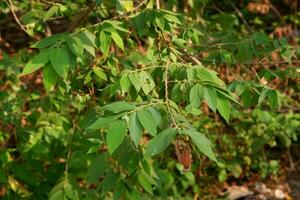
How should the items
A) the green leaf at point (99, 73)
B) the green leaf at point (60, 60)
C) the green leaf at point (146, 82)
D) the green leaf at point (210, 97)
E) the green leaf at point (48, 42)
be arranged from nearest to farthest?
the green leaf at point (210, 97)
the green leaf at point (60, 60)
the green leaf at point (48, 42)
the green leaf at point (146, 82)
the green leaf at point (99, 73)

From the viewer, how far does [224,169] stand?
502cm

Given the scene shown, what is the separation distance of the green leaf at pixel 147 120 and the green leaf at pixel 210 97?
223mm

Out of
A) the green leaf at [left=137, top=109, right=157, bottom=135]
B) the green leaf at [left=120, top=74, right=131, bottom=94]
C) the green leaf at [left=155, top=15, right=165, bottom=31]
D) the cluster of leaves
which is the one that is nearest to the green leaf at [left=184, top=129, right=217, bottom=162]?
the cluster of leaves

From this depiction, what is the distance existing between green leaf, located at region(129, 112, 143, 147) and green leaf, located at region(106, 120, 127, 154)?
0.02 metres

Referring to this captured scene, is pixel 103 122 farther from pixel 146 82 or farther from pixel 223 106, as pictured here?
pixel 146 82

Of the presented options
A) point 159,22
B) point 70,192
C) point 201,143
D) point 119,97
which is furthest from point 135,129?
point 119,97

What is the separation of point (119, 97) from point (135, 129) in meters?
1.23

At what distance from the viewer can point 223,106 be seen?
5.89 ft

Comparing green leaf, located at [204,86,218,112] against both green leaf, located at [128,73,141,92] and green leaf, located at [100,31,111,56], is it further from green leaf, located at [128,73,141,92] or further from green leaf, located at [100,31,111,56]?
green leaf, located at [100,31,111,56]

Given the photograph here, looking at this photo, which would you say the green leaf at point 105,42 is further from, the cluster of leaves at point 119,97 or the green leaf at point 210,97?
the green leaf at point 210,97

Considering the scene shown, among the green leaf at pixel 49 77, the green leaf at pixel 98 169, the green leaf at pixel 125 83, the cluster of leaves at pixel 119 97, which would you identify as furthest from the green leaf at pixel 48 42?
the green leaf at pixel 98 169

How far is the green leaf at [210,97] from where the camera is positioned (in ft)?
5.73

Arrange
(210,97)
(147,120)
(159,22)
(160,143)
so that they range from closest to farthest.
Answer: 1. (160,143)
2. (147,120)
3. (210,97)
4. (159,22)

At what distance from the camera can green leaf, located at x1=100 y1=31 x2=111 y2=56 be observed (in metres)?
2.14
